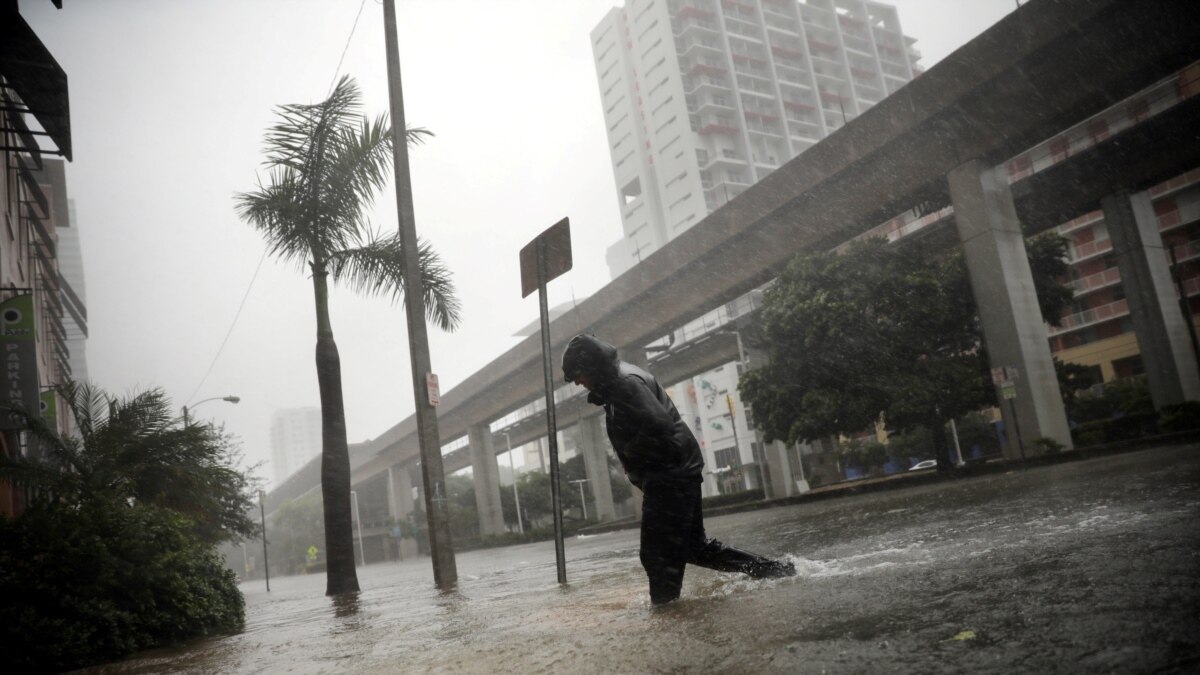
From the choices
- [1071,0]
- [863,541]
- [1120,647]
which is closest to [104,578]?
[863,541]

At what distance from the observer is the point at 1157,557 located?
3.01 m

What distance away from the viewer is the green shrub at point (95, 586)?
4914 mm

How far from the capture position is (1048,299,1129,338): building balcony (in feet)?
186

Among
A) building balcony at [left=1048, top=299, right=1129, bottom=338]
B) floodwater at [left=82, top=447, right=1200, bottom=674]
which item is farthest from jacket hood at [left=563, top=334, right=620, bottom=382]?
building balcony at [left=1048, top=299, right=1129, bottom=338]

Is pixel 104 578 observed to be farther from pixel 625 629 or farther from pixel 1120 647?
pixel 1120 647

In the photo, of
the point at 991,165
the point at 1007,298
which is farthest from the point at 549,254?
the point at 991,165

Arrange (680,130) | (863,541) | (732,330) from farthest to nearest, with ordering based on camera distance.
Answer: (680,130) → (732,330) → (863,541)

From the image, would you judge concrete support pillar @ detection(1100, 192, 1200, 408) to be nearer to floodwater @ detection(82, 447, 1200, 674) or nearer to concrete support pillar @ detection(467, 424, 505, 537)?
floodwater @ detection(82, 447, 1200, 674)

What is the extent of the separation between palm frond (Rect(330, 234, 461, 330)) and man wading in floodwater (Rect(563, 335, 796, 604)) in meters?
9.77

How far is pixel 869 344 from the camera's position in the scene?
2306 centimetres

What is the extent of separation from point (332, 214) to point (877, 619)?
12.5 m

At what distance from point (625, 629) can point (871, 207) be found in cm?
2056

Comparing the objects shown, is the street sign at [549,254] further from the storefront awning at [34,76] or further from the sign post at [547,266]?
the storefront awning at [34,76]

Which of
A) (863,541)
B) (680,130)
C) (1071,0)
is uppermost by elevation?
(680,130)
